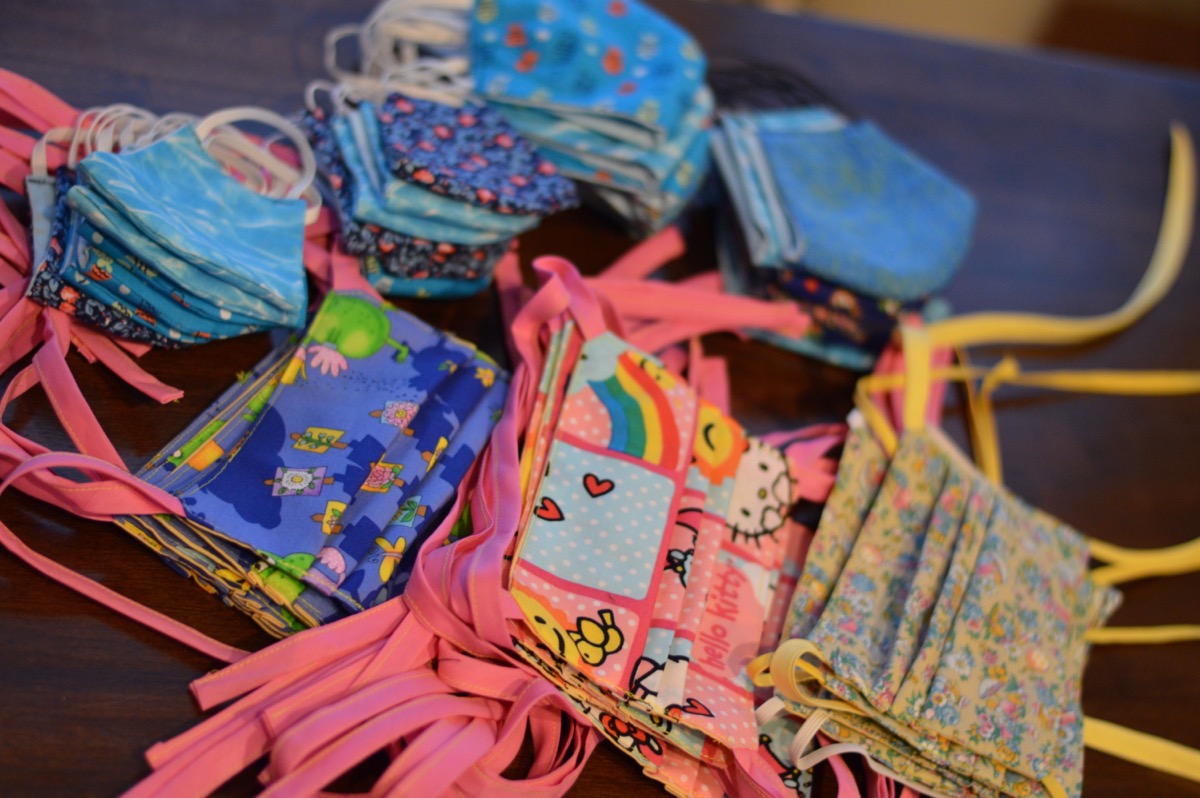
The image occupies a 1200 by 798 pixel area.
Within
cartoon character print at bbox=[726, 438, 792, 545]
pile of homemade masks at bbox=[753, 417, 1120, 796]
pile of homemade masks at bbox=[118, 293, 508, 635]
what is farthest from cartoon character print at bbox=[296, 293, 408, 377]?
pile of homemade masks at bbox=[753, 417, 1120, 796]

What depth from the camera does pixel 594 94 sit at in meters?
1.05

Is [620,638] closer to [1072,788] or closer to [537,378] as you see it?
[537,378]

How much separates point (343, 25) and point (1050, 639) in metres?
1.08

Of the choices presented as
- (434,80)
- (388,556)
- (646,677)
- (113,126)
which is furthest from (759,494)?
(113,126)

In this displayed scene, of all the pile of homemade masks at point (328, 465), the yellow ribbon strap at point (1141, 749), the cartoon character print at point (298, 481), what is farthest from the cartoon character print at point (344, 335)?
the yellow ribbon strap at point (1141, 749)

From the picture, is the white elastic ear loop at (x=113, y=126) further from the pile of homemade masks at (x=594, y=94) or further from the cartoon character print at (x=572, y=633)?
the cartoon character print at (x=572, y=633)

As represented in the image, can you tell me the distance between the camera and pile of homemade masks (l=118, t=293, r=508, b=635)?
71cm

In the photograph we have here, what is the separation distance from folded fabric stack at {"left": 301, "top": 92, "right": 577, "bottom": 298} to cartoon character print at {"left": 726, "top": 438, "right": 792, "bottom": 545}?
1.06 ft

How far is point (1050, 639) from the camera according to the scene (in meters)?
0.94

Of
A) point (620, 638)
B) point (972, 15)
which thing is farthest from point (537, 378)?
point (972, 15)

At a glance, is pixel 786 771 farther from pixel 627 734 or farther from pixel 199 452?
pixel 199 452

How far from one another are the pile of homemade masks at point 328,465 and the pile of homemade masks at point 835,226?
39cm

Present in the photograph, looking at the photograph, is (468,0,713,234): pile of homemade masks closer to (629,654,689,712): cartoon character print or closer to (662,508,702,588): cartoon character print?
(662,508,702,588): cartoon character print

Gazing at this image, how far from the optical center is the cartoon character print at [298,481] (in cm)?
74
